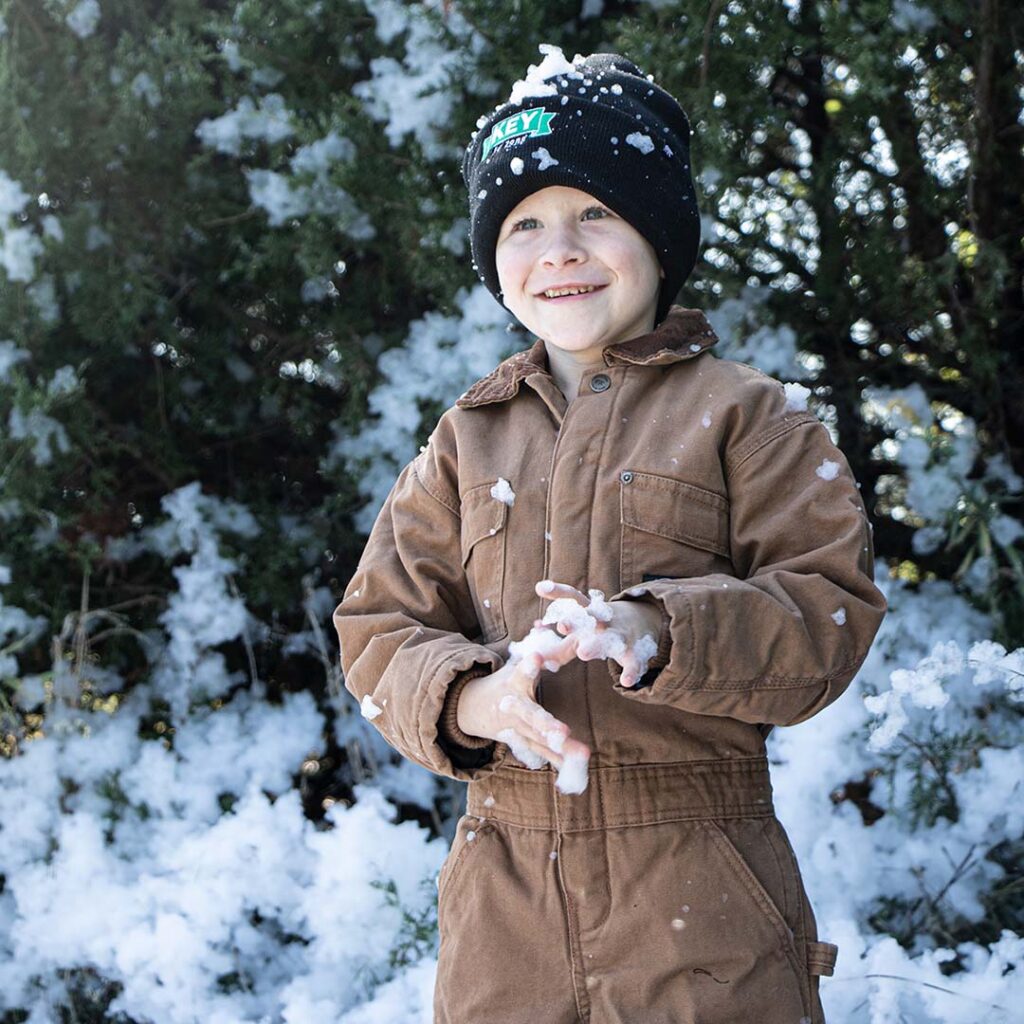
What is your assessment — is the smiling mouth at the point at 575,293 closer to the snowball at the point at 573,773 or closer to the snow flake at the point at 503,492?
the snow flake at the point at 503,492

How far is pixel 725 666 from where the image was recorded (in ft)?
4.31

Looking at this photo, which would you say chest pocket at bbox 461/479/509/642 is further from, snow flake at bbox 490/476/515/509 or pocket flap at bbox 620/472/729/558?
pocket flap at bbox 620/472/729/558

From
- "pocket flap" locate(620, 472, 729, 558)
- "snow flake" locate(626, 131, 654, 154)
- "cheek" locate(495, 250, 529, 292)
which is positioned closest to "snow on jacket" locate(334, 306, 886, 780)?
"pocket flap" locate(620, 472, 729, 558)

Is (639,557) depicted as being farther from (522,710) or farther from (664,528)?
(522,710)

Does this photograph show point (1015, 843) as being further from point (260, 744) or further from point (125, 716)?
point (125, 716)

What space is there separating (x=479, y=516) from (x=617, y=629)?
362mm

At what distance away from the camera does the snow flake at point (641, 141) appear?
166cm

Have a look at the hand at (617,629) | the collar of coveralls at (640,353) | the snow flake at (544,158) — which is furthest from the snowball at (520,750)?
the snow flake at (544,158)

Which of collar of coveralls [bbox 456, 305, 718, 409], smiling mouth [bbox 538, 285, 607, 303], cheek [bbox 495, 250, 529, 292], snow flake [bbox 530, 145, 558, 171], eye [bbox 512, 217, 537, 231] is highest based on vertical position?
snow flake [bbox 530, 145, 558, 171]

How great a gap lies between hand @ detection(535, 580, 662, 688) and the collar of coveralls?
1.22 ft

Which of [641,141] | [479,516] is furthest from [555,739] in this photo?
[641,141]

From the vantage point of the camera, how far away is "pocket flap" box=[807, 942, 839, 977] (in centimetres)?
142

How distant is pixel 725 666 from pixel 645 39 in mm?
1621

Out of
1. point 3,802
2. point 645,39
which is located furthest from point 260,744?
point 645,39
